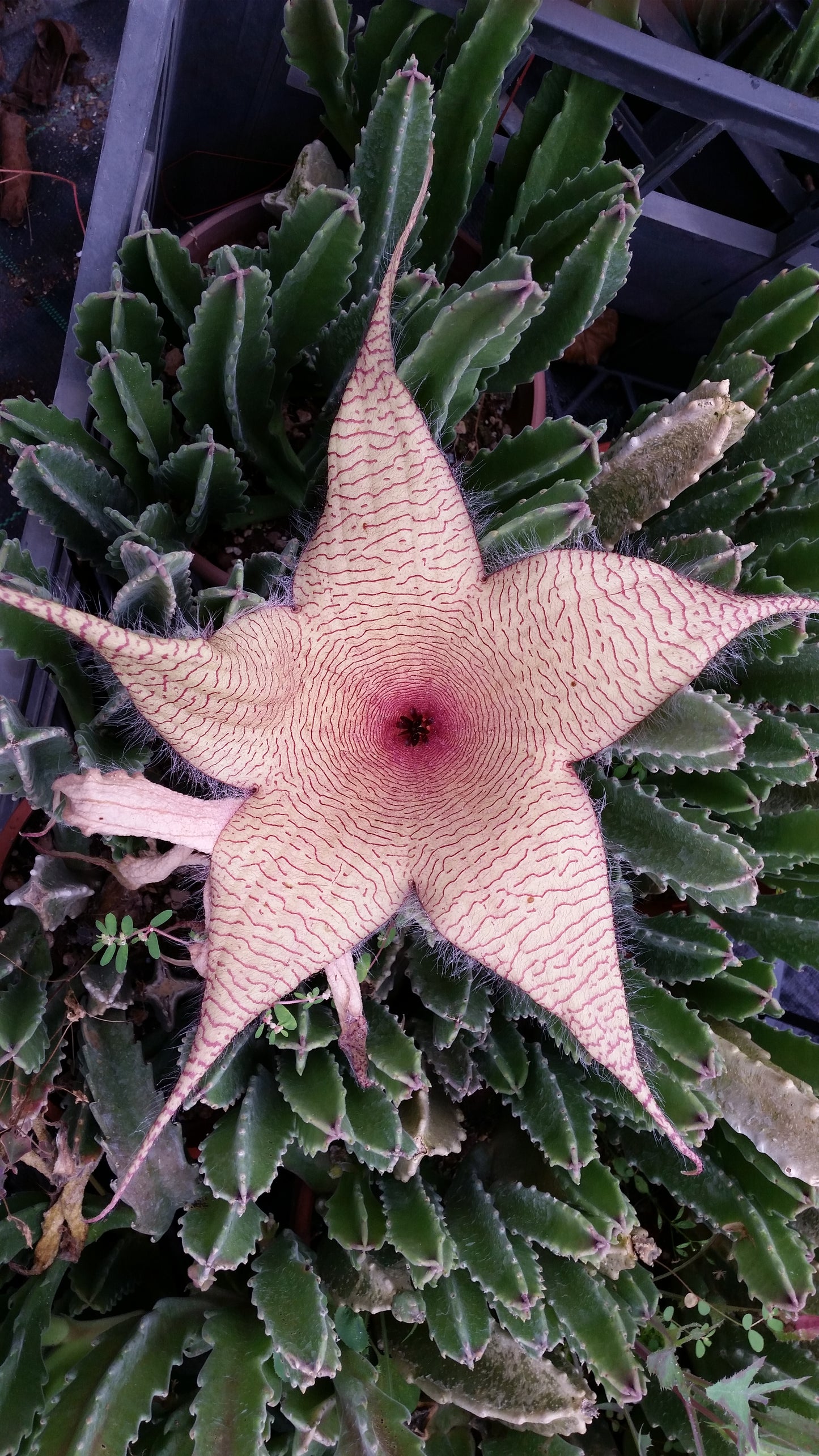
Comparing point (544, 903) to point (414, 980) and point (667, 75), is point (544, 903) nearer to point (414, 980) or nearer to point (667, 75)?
point (414, 980)

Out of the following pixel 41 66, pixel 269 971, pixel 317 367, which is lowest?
pixel 269 971

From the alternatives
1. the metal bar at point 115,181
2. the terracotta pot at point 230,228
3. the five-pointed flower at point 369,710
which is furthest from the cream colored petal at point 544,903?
the terracotta pot at point 230,228

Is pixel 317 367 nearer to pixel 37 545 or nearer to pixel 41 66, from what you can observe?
pixel 37 545

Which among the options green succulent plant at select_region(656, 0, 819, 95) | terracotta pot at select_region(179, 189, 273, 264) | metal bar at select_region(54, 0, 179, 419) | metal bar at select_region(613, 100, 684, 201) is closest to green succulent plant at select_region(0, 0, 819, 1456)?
metal bar at select_region(54, 0, 179, 419)

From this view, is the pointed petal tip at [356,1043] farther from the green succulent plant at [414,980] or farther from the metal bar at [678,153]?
the metal bar at [678,153]

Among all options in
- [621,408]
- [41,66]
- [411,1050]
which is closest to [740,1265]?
[411,1050]

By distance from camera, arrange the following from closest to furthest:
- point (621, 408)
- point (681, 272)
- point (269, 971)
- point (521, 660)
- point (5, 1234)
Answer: point (269, 971)
point (521, 660)
point (5, 1234)
point (681, 272)
point (621, 408)
